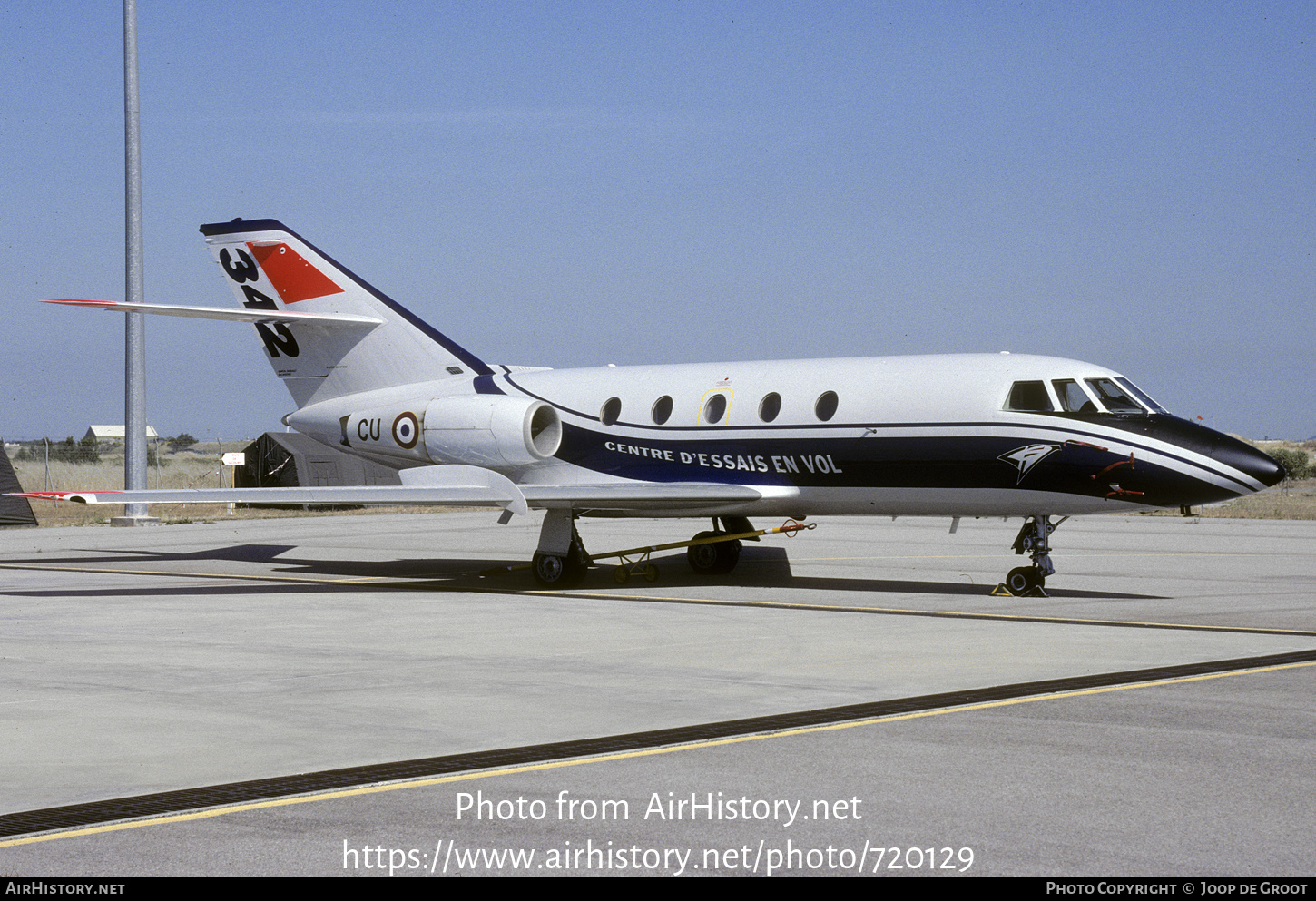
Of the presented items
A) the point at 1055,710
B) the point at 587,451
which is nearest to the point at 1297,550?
the point at 587,451

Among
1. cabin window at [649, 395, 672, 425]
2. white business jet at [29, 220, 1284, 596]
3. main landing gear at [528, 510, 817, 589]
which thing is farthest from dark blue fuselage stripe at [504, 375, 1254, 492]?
main landing gear at [528, 510, 817, 589]

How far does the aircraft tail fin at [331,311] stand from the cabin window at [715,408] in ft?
14.8

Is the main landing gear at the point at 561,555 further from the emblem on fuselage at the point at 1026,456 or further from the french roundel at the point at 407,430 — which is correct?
the emblem on fuselage at the point at 1026,456

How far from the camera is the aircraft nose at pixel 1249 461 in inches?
643

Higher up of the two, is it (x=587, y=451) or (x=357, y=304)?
(x=357, y=304)

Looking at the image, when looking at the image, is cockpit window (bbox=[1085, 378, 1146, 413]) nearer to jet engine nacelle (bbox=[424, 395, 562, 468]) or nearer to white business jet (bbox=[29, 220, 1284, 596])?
white business jet (bbox=[29, 220, 1284, 596])

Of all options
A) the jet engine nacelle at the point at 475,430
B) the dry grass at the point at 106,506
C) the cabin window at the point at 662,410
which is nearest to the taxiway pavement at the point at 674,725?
the cabin window at the point at 662,410

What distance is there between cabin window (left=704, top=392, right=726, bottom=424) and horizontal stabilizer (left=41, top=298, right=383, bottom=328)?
635 centimetres

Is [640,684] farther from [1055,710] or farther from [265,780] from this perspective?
[265,780]

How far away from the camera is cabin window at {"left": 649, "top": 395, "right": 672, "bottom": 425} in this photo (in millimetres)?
20797

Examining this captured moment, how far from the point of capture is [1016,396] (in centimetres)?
1780

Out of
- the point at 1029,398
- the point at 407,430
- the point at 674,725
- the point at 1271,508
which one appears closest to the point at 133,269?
the point at 407,430
